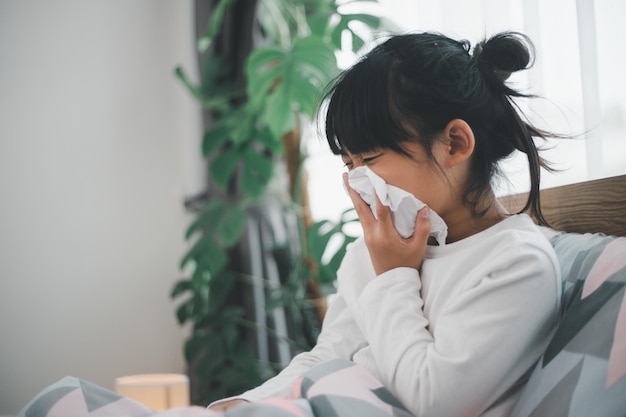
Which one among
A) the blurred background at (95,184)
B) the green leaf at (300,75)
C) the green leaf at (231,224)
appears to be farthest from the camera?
the blurred background at (95,184)

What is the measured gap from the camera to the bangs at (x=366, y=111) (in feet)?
3.02

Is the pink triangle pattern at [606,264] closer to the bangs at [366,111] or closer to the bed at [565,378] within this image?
the bed at [565,378]

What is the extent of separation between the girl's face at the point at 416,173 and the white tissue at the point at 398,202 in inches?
0.5

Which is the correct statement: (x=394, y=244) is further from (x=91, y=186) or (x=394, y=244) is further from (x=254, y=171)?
(x=91, y=186)

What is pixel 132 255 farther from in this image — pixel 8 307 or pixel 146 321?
pixel 8 307

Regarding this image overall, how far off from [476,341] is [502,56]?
18.1 inches

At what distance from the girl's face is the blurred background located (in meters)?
1.38

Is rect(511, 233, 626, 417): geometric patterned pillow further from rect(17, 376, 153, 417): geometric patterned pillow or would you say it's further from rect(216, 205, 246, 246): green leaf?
rect(216, 205, 246, 246): green leaf

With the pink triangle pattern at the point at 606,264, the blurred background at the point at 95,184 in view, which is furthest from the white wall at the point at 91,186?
the pink triangle pattern at the point at 606,264

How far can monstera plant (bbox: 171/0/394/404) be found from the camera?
73.7 inches

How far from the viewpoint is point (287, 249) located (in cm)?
248

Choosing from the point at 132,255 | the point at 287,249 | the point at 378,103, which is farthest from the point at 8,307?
the point at 378,103

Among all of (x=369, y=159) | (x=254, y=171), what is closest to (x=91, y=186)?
(x=254, y=171)

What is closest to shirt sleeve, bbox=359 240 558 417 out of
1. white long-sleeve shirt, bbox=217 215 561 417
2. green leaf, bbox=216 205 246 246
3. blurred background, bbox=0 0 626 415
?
white long-sleeve shirt, bbox=217 215 561 417
